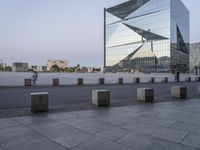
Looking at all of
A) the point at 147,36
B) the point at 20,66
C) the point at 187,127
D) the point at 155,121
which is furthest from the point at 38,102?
the point at 20,66

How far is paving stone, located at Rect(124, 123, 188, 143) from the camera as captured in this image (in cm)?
557

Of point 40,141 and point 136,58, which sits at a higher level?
point 136,58

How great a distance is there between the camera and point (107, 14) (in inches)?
5032

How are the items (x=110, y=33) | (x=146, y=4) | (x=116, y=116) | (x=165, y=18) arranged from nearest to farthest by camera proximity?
(x=116, y=116), (x=165, y=18), (x=146, y=4), (x=110, y=33)

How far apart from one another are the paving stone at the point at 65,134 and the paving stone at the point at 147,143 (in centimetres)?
90

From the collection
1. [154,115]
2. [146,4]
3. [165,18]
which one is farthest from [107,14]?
[154,115]

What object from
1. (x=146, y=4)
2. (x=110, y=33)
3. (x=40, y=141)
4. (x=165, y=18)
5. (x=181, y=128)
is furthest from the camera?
(x=110, y=33)

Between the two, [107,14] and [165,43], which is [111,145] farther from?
[107,14]

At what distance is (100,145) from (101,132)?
1020 mm

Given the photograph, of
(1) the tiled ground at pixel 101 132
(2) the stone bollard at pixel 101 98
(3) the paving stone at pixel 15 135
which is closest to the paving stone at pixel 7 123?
(1) the tiled ground at pixel 101 132

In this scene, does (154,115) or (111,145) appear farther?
(154,115)

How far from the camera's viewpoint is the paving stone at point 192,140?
16.7 ft

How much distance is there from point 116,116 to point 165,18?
91959mm

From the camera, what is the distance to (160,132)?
19.7 feet
